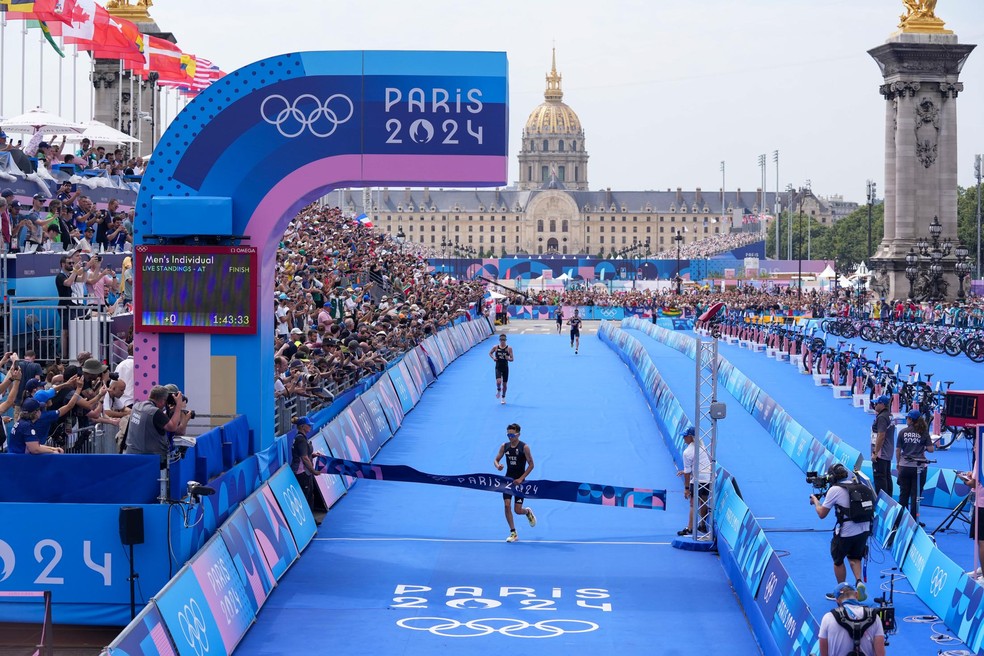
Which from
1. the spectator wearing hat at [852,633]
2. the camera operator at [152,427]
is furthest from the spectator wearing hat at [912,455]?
the camera operator at [152,427]

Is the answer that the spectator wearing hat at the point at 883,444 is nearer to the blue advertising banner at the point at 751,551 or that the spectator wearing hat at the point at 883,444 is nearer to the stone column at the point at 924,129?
the blue advertising banner at the point at 751,551

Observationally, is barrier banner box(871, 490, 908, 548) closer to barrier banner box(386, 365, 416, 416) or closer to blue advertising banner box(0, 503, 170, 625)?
blue advertising banner box(0, 503, 170, 625)

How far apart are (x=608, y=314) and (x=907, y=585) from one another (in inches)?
2695

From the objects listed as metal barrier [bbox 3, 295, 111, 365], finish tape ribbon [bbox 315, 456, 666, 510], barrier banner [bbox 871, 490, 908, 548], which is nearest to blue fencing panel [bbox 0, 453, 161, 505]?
finish tape ribbon [bbox 315, 456, 666, 510]

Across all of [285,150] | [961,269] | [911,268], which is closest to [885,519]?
[285,150]

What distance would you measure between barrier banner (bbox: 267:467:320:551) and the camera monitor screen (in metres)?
1.84

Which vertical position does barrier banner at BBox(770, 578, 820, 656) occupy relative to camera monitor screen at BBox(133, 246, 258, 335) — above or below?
below

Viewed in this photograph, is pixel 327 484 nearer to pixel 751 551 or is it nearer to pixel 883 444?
pixel 751 551

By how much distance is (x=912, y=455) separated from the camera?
15.6 m

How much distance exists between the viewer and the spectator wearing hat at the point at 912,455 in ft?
51.1

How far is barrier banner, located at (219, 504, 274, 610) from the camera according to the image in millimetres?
12172

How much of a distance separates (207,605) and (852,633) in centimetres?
509

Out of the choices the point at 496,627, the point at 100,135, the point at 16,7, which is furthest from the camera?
the point at 100,135

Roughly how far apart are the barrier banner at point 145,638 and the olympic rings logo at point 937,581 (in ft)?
23.0
